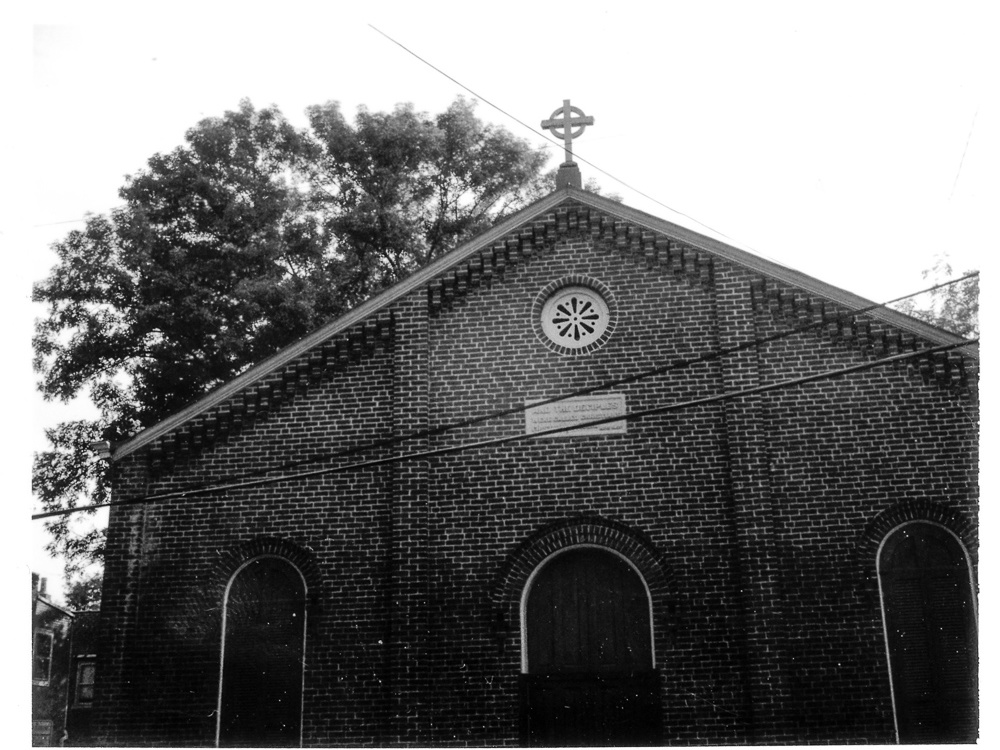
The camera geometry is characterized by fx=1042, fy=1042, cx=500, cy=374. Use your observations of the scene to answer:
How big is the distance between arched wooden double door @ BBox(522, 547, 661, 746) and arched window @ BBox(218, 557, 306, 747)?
2.96m

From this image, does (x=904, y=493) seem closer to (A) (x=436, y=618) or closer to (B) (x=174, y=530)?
(A) (x=436, y=618)

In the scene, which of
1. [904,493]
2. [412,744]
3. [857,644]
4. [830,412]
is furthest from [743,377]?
[412,744]

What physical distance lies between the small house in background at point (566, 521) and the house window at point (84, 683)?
1048cm

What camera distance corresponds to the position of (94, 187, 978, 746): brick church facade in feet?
41.3

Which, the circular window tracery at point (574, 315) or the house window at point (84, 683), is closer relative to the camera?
the circular window tracery at point (574, 315)

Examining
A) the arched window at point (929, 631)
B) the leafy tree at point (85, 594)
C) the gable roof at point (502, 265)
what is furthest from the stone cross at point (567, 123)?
the leafy tree at point (85, 594)

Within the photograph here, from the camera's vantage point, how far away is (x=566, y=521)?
44.0ft

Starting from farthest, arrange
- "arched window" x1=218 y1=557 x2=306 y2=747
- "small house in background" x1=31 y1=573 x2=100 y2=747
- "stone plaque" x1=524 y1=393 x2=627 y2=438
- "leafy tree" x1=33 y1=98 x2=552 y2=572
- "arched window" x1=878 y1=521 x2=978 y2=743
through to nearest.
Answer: "leafy tree" x1=33 y1=98 x2=552 y2=572 < "small house in background" x1=31 y1=573 x2=100 y2=747 < "stone plaque" x1=524 y1=393 x2=627 y2=438 < "arched window" x1=218 y1=557 x2=306 y2=747 < "arched window" x1=878 y1=521 x2=978 y2=743

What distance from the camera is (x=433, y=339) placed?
571 inches

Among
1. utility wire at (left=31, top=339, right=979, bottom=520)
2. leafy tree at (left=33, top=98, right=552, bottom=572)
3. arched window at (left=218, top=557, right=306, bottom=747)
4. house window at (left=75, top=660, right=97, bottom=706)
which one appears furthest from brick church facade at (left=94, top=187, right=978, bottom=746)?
house window at (left=75, top=660, right=97, bottom=706)

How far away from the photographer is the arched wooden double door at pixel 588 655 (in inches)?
495

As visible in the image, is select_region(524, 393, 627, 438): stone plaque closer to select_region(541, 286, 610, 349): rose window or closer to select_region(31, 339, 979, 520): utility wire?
select_region(31, 339, 979, 520): utility wire

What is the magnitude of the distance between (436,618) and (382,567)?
3.20 ft

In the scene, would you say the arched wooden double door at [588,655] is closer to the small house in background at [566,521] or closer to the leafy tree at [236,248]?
the small house in background at [566,521]
